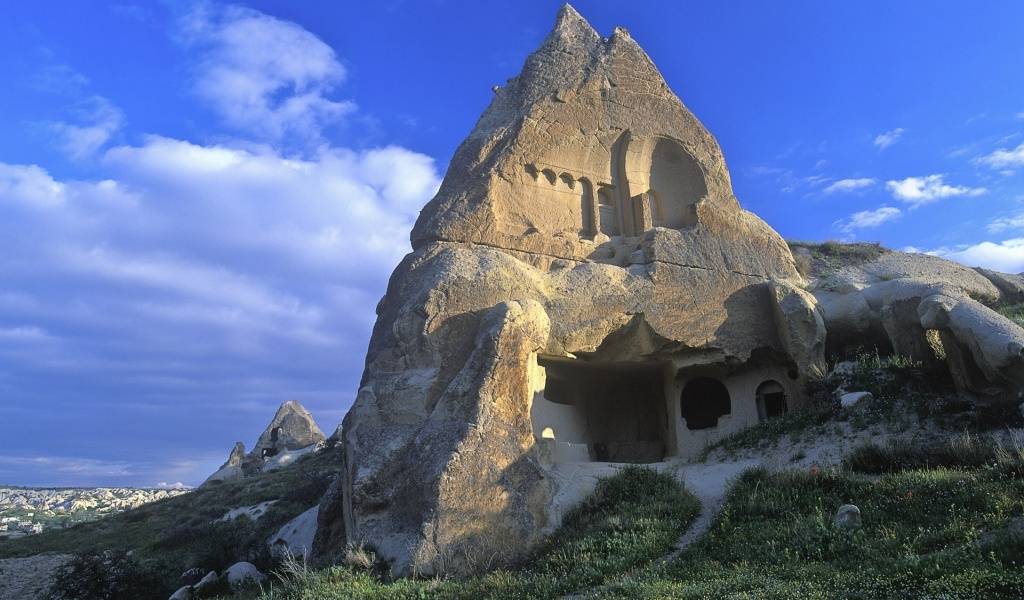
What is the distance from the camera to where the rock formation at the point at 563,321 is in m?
10.2

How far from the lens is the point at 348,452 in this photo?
36.7ft

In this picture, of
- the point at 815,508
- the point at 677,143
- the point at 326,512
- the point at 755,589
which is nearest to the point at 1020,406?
the point at 815,508

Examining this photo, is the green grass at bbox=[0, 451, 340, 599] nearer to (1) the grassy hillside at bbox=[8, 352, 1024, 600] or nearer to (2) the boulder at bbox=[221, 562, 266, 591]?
(2) the boulder at bbox=[221, 562, 266, 591]

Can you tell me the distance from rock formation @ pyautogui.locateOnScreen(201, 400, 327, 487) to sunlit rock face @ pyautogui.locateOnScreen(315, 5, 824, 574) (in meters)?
24.3

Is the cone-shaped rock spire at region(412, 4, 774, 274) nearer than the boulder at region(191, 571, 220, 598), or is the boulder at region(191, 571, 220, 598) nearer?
the boulder at region(191, 571, 220, 598)

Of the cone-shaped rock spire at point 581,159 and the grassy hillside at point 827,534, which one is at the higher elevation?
the cone-shaped rock spire at point 581,159

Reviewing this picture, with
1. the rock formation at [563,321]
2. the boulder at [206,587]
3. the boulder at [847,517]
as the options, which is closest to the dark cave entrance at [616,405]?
the rock formation at [563,321]

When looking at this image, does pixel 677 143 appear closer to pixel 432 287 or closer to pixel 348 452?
pixel 432 287

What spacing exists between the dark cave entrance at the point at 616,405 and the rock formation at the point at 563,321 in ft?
0.15

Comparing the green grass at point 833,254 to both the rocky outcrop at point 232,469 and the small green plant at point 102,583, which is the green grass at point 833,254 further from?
→ the rocky outcrop at point 232,469

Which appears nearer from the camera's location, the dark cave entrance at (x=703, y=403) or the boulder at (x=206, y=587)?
the boulder at (x=206, y=587)

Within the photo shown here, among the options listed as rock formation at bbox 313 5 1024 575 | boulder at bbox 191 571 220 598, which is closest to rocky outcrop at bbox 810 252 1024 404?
rock formation at bbox 313 5 1024 575

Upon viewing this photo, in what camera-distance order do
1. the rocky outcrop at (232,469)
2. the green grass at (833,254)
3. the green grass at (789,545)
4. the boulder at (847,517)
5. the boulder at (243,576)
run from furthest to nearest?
the rocky outcrop at (232,469)
the green grass at (833,254)
the boulder at (243,576)
the boulder at (847,517)
the green grass at (789,545)

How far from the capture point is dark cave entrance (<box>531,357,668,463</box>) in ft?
48.7
